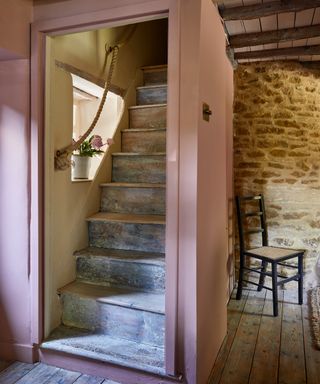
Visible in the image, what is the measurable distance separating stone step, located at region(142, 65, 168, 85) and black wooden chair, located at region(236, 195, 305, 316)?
4.86 feet

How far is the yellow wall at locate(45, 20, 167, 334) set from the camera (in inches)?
82.2

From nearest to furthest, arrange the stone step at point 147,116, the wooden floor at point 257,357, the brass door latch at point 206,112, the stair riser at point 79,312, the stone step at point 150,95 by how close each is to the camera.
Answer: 1. the brass door latch at point 206,112
2. the wooden floor at point 257,357
3. the stair riser at point 79,312
4. the stone step at point 147,116
5. the stone step at point 150,95

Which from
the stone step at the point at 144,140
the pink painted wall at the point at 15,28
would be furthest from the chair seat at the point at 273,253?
the pink painted wall at the point at 15,28

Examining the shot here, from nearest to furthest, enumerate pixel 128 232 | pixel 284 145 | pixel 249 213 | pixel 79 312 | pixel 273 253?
pixel 79 312, pixel 128 232, pixel 273 253, pixel 249 213, pixel 284 145

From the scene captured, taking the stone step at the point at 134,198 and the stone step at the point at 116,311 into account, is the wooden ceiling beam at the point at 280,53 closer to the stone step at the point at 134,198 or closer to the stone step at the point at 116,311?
the stone step at the point at 134,198

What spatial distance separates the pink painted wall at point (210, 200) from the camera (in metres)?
1.78

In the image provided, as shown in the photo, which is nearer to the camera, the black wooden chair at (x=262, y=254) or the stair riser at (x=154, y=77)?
the black wooden chair at (x=262, y=254)

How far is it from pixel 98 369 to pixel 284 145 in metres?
2.84

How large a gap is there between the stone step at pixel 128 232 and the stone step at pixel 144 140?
699mm

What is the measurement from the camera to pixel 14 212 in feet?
6.76

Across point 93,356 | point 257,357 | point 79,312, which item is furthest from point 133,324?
point 257,357

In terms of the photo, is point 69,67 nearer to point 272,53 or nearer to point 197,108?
point 197,108

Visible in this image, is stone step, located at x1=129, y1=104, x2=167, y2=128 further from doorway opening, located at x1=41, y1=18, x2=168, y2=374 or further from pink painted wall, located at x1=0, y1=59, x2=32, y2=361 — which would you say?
pink painted wall, located at x1=0, y1=59, x2=32, y2=361

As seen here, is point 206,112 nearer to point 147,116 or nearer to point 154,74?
point 147,116
